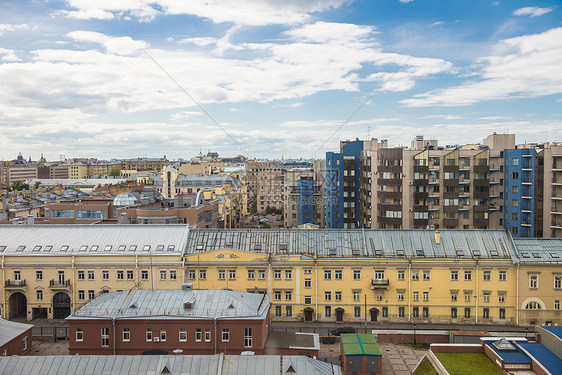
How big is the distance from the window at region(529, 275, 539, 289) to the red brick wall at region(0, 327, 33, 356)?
2010 inches

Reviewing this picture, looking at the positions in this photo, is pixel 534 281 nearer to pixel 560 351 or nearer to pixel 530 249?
pixel 530 249

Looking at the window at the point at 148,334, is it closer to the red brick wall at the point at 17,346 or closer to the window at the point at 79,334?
the window at the point at 79,334

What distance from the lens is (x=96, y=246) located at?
59875 millimetres

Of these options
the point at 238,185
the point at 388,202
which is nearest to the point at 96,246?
the point at 388,202

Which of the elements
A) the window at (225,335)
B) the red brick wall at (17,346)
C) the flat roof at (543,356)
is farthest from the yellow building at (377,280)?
the red brick wall at (17,346)

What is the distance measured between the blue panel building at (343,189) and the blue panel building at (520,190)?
2953cm

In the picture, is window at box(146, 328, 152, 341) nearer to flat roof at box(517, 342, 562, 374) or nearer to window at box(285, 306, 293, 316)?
window at box(285, 306, 293, 316)

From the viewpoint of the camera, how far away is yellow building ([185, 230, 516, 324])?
56.8 m

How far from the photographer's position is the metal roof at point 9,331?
4283 centimetres

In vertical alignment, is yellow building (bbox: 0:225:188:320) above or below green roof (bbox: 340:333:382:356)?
above

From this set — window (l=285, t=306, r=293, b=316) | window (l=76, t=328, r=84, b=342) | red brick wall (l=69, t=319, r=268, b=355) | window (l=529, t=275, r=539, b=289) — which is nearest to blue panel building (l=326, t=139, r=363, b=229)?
window (l=285, t=306, r=293, b=316)

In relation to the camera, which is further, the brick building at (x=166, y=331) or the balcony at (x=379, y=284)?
the balcony at (x=379, y=284)

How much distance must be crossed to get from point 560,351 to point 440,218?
43632mm

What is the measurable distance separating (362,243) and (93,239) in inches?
1245
